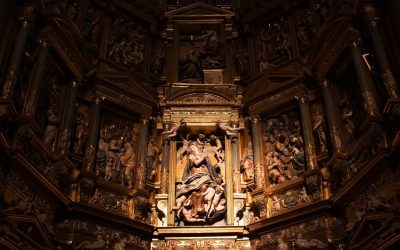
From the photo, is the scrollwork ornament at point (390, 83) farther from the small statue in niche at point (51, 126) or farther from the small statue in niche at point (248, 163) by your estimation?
the small statue in niche at point (51, 126)

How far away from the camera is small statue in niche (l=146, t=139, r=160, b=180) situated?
12.9 meters

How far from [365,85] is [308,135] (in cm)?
219

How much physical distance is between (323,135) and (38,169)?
623 centimetres

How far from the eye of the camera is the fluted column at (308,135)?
11594 millimetres

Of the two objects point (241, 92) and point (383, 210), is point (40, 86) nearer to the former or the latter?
point (241, 92)

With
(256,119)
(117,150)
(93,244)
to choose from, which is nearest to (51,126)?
(117,150)

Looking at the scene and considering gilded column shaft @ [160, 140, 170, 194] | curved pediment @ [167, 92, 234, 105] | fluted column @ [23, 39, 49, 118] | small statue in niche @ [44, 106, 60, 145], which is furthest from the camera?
curved pediment @ [167, 92, 234, 105]

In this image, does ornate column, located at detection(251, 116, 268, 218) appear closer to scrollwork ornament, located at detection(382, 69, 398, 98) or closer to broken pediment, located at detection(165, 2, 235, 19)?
scrollwork ornament, located at detection(382, 69, 398, 98)

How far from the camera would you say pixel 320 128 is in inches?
475

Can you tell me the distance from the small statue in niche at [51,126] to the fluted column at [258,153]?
4.70 metres

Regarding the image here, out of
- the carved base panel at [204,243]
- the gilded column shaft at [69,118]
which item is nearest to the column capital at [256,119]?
the carved base panel at [204,243]

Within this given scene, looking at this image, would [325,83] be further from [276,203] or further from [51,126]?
[51,126]

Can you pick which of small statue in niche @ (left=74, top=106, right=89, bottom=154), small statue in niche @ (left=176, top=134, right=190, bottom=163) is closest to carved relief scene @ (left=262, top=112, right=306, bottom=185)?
small statue in niche @ (left=176, top=134, right=190, bottom=163)

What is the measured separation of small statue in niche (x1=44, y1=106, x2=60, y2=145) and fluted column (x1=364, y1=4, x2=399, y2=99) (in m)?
6.85
